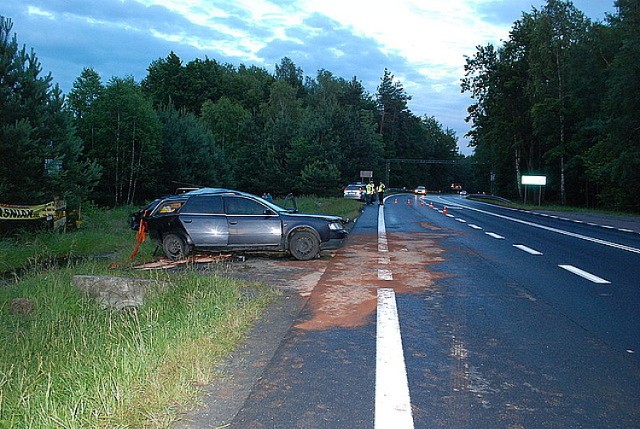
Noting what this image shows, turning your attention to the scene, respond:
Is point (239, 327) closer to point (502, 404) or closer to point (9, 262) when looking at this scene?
point (502, 404)

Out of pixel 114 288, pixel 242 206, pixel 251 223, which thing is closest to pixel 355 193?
pixel 242 206

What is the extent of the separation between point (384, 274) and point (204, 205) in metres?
4.32

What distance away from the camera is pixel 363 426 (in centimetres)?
437

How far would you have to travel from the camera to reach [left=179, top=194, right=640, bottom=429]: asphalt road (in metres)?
4.64

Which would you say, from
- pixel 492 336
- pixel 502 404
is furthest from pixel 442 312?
pixel 502 404

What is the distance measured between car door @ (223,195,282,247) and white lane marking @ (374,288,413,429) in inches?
217

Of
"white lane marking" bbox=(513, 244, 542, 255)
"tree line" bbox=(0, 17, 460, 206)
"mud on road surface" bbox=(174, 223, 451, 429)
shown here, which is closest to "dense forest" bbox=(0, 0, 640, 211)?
"tree line" bbox=(0, 17, 460, 206)

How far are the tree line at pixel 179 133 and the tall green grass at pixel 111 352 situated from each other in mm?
9887

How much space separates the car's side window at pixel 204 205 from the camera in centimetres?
1327

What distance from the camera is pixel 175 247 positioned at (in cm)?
1321

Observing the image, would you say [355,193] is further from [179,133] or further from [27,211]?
[27,211]

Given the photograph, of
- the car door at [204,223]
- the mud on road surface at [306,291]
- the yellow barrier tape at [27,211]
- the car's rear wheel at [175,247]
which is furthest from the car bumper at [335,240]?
the yellow barrier tape at [27,211]

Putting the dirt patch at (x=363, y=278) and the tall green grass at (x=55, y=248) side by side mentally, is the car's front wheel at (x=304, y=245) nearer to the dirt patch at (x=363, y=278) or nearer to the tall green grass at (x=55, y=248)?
the dirt patch at (x=363, y=278)

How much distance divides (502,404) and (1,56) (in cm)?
1803
